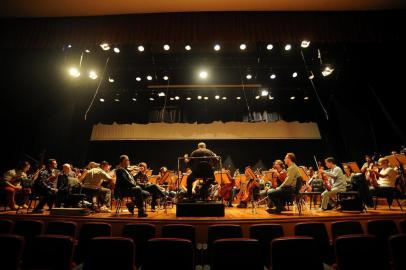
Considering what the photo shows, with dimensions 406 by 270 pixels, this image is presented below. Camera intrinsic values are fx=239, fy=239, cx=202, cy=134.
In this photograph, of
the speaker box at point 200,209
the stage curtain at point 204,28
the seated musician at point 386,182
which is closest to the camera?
the speaker box at point 200,209

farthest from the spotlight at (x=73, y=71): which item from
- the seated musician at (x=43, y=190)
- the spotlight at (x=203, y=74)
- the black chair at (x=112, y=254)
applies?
the black chair at (x=112, y=254)

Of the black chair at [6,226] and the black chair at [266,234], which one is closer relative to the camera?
the black chair at [266,234]

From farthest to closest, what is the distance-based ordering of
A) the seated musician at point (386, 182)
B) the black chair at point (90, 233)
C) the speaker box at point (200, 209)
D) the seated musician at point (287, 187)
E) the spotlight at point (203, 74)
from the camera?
the spotlight at point (203, 74) → the seated musician at point (386, 182) → the seated musician at point (287, 187) → the speaker box at point (200, 209) → the black chair at point (90, 233)

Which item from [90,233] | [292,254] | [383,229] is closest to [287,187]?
[383,229]

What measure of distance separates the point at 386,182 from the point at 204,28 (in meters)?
6.23

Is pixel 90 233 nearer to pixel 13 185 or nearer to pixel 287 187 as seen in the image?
A: pixel 287 187

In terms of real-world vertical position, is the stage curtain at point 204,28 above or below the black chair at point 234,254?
above

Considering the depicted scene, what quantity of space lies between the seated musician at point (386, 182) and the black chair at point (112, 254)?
6.49 metres

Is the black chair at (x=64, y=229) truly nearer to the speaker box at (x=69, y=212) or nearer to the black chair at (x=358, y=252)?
the speaker box at (x=69, y=212)

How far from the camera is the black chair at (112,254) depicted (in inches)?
93.1

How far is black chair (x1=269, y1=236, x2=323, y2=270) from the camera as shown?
236 cm

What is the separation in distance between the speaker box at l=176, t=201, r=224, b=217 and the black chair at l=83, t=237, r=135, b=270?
7.91 feet

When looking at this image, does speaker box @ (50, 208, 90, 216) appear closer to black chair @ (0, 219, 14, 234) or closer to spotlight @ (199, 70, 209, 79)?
black chair @ (0, 219, 14, 234)

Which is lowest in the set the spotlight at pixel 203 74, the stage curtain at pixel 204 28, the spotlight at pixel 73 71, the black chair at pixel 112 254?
the black chair at pixel 112 254
